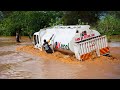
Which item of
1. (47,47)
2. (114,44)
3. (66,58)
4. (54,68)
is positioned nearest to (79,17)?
(114,44)

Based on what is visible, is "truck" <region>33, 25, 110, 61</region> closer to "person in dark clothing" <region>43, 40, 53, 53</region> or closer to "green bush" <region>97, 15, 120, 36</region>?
"person in dark clothing" <region>43, 40, 53, 53</region>

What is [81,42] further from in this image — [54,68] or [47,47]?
[47,47]

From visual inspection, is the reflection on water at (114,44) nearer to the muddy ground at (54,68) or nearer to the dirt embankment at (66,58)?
the muddy ground at (54,68)

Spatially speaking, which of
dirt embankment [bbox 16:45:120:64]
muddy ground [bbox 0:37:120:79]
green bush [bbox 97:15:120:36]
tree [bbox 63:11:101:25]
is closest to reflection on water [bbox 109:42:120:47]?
green bush [bbox 97:15:120:36]

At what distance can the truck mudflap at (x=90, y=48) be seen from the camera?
8.07m

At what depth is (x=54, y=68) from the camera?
786cm

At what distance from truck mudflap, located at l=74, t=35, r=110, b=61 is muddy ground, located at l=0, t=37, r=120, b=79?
0.18 m

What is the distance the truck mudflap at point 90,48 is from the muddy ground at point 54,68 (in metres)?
0.18

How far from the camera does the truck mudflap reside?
26.5ft

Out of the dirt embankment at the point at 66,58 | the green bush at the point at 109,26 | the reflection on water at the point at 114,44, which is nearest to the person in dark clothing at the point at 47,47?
the dirt embankment at the point at 66,58

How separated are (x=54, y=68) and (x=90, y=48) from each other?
1146mm
